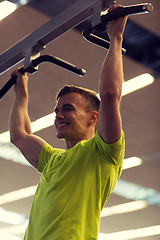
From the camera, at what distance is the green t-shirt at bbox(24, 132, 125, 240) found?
1.44m

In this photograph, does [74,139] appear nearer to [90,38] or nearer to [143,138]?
[90,38]

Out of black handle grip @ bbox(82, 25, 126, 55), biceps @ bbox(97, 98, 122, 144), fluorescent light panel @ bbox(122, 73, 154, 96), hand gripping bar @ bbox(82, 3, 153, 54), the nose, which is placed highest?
fluorescent light panel @ bbox(122, 73, 154, 96)

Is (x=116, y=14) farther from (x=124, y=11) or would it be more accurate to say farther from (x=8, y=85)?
(x=8, y=85)

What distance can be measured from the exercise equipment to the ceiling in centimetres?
154

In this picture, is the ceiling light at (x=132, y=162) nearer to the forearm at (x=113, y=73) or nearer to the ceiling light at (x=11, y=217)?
the ceiling light at (x=11, y=217)

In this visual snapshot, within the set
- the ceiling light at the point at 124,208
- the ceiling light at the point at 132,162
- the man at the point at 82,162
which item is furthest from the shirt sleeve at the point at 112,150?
the ceiling light at the point at 124,208

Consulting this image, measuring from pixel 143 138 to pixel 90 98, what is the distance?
3.46 metres

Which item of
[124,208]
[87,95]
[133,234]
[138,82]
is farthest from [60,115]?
[133,234]

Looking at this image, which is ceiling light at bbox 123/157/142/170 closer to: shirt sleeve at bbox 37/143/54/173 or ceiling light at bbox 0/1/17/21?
ceiling light at bbox 0/1/17/21

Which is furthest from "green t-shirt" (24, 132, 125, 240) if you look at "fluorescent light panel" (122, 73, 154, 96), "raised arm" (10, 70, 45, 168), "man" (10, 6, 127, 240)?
"fluorescent light panel" (122, 73, 154, 96)

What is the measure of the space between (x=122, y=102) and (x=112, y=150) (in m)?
3.15

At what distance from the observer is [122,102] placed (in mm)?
4562

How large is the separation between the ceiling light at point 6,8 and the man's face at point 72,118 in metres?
1.75

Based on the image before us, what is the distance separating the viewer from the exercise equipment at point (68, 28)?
1379 millimetres
